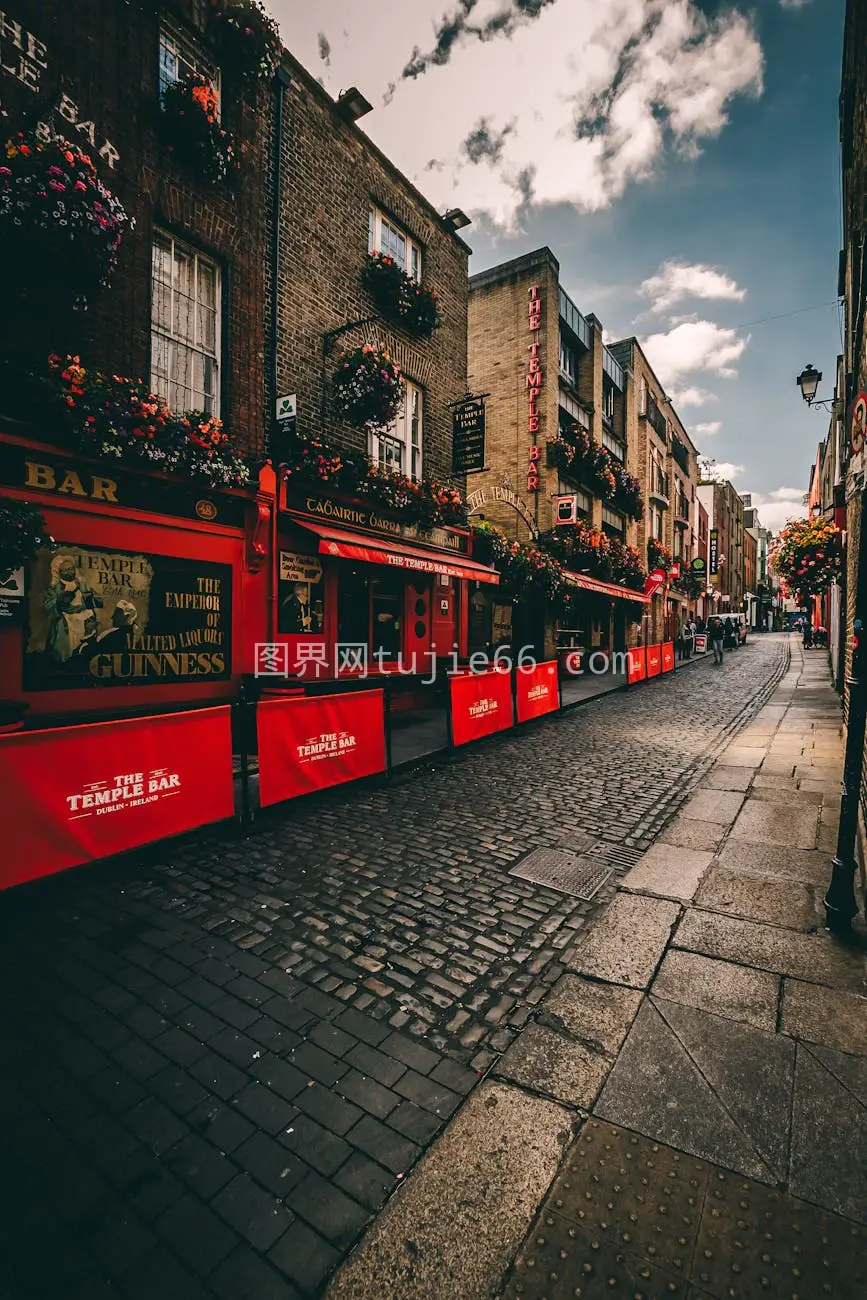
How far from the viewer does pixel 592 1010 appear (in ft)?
10.2

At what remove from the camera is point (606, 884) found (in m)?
4.64

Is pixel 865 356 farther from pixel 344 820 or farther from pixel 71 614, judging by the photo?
pixel 71 614

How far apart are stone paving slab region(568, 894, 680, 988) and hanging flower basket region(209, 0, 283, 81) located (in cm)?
1263

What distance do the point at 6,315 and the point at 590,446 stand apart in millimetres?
18121

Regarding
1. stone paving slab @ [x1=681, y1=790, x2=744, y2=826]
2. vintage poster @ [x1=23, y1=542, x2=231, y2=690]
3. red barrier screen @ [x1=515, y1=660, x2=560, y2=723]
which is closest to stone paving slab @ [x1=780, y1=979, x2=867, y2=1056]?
stone paving slab @ [x1=681, y1=790, x2=744, y2=826]

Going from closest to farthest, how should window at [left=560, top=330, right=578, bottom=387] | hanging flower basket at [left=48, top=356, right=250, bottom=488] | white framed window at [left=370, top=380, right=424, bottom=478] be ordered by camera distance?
hanging flower basket at [left=48, top=356, right=250, bottom=488]
white framed window at [left=370, top=380, right=424, bottom=478]
window at [left=560, top=330, right=578, bottom=387]

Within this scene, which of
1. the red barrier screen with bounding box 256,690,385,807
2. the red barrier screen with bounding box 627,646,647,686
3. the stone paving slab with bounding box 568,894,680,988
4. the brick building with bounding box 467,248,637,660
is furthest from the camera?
the brick building with bounding box 467,248,637,660

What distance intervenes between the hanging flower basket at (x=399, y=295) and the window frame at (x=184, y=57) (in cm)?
355

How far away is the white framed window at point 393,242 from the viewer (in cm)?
1213

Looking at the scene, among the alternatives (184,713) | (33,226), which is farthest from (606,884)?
(33,226)

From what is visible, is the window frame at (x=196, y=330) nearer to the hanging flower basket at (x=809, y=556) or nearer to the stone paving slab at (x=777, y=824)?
the stone paving slab at (x=777, y=824)

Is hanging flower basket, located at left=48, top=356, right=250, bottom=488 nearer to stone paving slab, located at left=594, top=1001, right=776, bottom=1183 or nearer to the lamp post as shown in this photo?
the lamp post

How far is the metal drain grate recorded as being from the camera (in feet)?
15.1

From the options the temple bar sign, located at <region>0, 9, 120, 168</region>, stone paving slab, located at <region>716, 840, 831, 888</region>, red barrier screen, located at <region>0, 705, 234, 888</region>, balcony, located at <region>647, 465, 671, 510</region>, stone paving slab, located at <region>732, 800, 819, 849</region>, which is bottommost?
stone paving slab, located at <region>716, 840, 831, 888</region>
